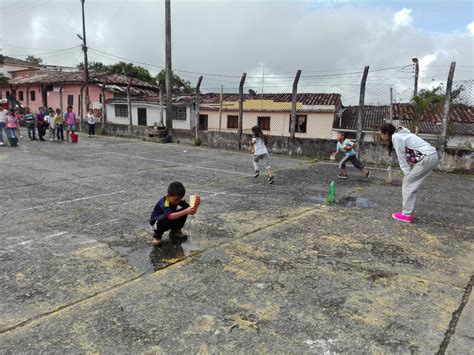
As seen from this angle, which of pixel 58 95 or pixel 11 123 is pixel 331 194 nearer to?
pixel 11 123

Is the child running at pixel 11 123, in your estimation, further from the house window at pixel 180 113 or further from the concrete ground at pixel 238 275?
the house window at pixel 180 113

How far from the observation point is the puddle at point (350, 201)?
623 centimetres

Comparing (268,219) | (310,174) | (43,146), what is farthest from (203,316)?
(43,146)

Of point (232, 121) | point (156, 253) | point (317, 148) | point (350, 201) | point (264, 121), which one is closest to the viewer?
point (156, 253)

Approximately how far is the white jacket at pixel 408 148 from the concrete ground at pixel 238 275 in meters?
0.86

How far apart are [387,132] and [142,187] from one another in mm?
4490

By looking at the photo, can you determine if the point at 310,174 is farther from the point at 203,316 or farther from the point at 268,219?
the point at 203,316

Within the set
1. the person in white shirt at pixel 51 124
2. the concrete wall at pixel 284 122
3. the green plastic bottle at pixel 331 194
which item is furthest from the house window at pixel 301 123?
the green plastic bottle at pixel 331 194

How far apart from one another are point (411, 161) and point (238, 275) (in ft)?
10.5

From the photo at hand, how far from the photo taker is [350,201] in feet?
21.3

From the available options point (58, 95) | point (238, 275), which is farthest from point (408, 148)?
point (58, 95)

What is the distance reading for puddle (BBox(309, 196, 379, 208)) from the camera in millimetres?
6227

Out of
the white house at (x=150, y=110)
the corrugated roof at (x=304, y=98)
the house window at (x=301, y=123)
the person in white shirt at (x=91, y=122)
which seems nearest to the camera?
the person in white shirt at (x=91, y=122)

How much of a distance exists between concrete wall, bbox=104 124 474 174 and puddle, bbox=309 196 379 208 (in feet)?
14.2
